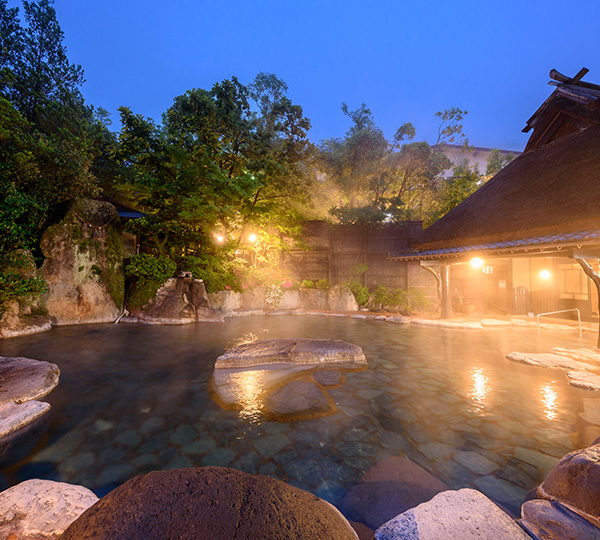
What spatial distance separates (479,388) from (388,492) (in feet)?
11.0

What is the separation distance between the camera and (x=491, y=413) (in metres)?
3.84

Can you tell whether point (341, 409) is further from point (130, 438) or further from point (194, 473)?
point (130, 438)

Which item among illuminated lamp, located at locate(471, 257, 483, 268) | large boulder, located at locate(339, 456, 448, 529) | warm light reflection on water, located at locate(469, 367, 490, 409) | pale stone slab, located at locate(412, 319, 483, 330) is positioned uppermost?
illuminated lamp, located at locate(471, 257, 483, 268)

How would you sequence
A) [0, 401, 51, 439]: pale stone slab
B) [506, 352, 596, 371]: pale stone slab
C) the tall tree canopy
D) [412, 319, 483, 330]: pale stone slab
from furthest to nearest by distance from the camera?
the tall tree canopy → [412, 319, 483, 330]: pale stone slab → [506, 352, 596, 371]: pale stone slab → [0, 401, 51, 439]: pale stone slab

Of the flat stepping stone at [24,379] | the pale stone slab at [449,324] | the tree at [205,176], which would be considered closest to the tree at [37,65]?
the tree at [205,176]

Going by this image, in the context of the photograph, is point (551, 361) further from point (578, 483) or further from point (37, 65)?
point (37, 65)

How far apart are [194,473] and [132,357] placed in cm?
552

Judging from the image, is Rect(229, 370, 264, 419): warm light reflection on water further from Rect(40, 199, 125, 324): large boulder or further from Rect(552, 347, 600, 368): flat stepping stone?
Rect(40, 199, 125, 324): large boulder

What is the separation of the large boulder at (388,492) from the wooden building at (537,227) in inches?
248

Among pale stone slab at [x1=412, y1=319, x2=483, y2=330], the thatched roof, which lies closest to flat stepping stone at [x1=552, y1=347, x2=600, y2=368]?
pale stone slab at [x1=412, y1=319, x2=483, y2=330]

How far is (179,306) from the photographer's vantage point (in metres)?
11.0

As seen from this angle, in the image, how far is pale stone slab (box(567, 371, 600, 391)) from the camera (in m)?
4.63

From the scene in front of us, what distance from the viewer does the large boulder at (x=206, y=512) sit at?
1.37m

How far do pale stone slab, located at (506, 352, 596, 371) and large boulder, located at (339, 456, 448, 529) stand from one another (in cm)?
515
